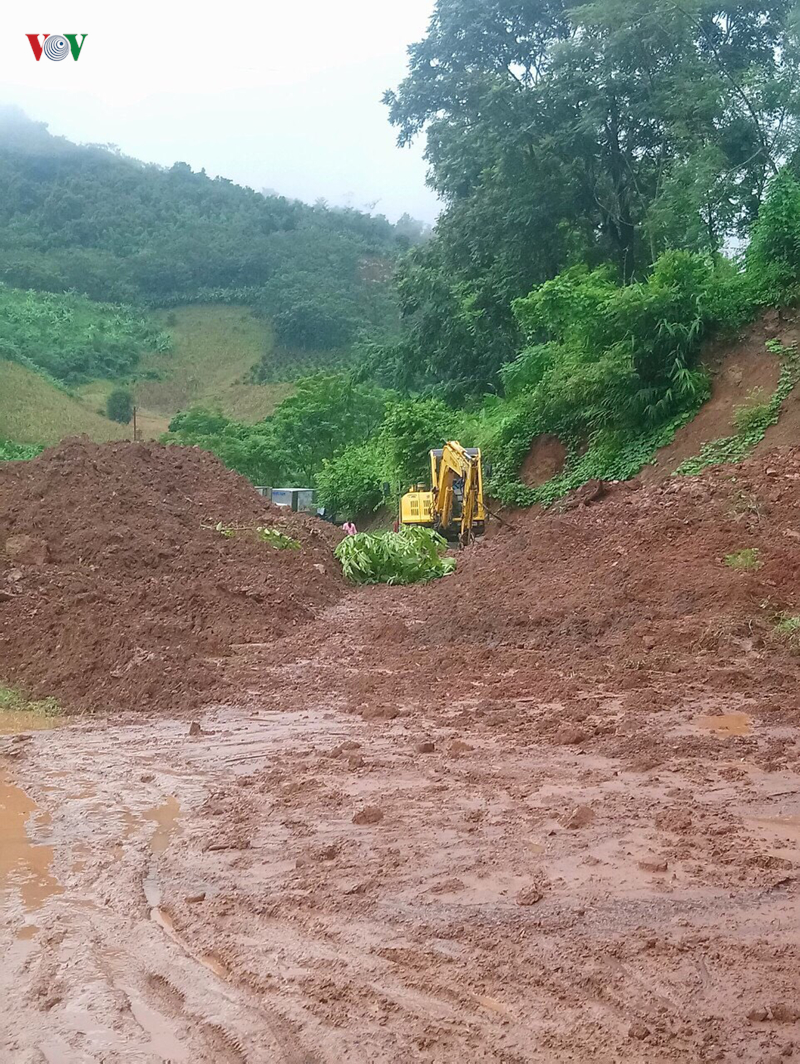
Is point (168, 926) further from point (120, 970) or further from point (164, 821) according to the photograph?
point (164, 821)

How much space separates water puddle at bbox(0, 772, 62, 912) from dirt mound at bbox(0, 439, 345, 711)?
211cm

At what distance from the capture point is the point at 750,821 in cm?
448

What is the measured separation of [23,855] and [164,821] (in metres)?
0.71

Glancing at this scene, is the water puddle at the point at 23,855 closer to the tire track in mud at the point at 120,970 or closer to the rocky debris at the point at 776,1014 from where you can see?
the tire track in mud at the point at 120,970

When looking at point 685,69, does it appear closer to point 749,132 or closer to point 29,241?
point 749,132

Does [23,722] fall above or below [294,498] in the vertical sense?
below

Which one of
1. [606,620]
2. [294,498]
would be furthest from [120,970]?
[294,498]

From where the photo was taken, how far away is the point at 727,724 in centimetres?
618

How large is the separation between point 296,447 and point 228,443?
301 cm

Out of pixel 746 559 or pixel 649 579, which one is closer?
pixel 746 559

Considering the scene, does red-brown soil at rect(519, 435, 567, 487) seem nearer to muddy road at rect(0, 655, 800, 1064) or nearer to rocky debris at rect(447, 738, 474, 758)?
muddy road at rect(0, 655, 800, 1064)

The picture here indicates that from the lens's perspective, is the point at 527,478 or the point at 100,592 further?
the point at 527,478

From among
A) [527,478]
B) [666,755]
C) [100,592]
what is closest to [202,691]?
[100,592]

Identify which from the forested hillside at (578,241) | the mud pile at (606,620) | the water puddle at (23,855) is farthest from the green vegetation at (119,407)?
the water puddle at (23,855)
